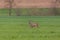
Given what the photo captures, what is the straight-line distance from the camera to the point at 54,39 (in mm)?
Result: 9445

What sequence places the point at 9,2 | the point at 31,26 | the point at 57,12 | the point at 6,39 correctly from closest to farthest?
the point at 6,39
the point at 31,26
the point at 57,12
the point at 9,2

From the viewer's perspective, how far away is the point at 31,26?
13375mm

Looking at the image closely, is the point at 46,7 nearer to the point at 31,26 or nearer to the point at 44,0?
the point at 44,0

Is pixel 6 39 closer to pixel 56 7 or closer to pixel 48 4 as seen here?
pixel 56 7

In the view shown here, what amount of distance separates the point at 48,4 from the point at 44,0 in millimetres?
1141

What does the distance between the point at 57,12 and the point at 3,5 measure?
8.54 meters

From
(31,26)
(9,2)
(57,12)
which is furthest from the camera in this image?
(9,2)

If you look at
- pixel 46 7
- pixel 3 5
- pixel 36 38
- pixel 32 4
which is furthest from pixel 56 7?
pixel 36 38

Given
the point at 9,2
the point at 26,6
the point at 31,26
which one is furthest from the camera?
the point at 26,6

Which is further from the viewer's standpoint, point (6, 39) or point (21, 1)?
point (21, 1)

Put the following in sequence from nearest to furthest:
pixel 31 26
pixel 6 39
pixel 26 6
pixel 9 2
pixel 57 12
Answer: pixel 6 39 → pixel 31 26 → pixel 57 12 → pixel 9 2 → pixel 26 6

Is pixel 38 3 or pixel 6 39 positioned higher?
pixel 6 39

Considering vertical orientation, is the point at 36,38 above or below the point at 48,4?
above

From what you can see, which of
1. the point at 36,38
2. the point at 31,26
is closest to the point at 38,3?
the point at 31,26
